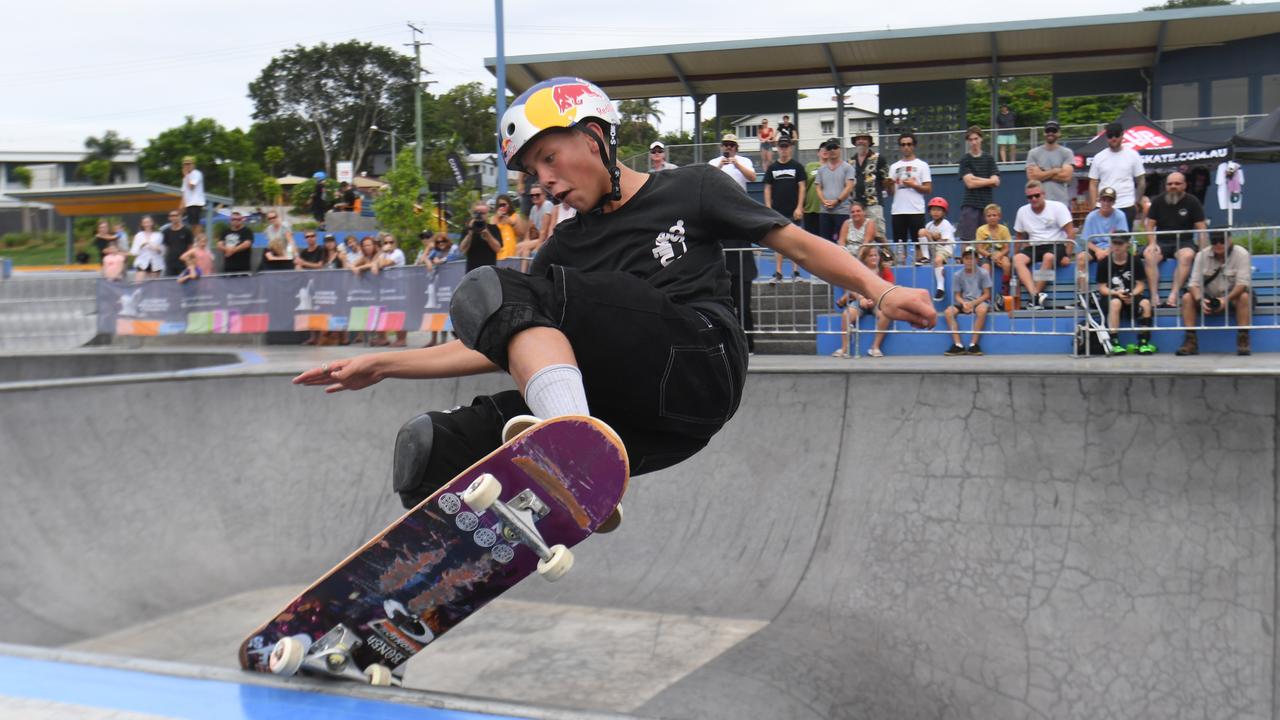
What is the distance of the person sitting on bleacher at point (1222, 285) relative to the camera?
27.0 ft

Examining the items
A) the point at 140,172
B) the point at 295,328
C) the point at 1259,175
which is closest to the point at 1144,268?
the point at 295,328

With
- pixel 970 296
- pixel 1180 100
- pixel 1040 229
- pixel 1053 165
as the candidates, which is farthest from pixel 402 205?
pixel 970 296

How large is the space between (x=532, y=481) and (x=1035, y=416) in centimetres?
399

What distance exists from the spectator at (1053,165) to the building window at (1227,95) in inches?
653

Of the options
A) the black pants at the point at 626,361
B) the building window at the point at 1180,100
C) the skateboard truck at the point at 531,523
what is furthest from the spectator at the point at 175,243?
the building window at the point at 1180,100

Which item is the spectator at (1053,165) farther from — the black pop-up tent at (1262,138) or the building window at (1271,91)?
the building window at (1271,91)

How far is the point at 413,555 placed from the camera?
3242 millimetres

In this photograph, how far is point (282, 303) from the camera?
1316 centimetres

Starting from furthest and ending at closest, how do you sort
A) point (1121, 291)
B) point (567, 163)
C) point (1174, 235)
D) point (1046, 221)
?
point (1046, 221) → point (1174, 235) → point (1121, 291) → point (567, 163)

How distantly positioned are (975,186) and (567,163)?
29.6 feet

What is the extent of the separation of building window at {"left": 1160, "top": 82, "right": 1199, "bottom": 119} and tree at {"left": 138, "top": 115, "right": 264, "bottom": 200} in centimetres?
6696

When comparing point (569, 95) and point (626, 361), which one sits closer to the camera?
point (626, 361)

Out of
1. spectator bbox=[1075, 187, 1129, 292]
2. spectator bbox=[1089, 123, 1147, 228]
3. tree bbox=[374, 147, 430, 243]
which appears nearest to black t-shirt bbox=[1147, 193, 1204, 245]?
spectator bbox=[1075, 187, 1129, 292]

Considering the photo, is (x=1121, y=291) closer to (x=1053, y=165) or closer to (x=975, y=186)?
(x=975, y=186)
